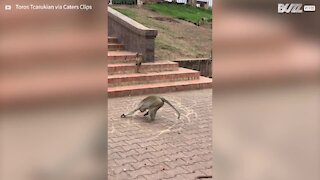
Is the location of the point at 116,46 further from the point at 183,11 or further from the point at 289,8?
the point at 289,8

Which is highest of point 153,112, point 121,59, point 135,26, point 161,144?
point 135,26

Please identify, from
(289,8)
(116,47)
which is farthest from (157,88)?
(289,8)

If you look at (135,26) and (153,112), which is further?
(135,26)

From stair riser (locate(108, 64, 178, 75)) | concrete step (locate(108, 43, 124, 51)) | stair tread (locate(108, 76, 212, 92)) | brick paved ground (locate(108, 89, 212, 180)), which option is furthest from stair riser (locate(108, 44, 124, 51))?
brick paved ground (locate(108, 89, 212, 180))

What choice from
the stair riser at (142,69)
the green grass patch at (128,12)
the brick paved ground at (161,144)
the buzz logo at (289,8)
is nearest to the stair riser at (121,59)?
the stair riser at (142,69)

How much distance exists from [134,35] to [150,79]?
3.70ft

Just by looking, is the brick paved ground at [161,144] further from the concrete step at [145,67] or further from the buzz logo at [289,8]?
the buzz logo at [289,8]

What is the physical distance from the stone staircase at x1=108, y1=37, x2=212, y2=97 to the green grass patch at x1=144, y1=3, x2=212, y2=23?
15.5ft

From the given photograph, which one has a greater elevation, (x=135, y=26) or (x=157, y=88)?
(x=135, y=26)

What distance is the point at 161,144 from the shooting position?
415cm

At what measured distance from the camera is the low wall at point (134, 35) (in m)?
7.76

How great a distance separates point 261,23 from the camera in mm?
1754

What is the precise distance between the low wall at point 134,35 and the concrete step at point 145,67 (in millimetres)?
207

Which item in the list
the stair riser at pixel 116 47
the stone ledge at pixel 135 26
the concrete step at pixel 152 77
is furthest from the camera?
the stair riser at pixel 116 47
